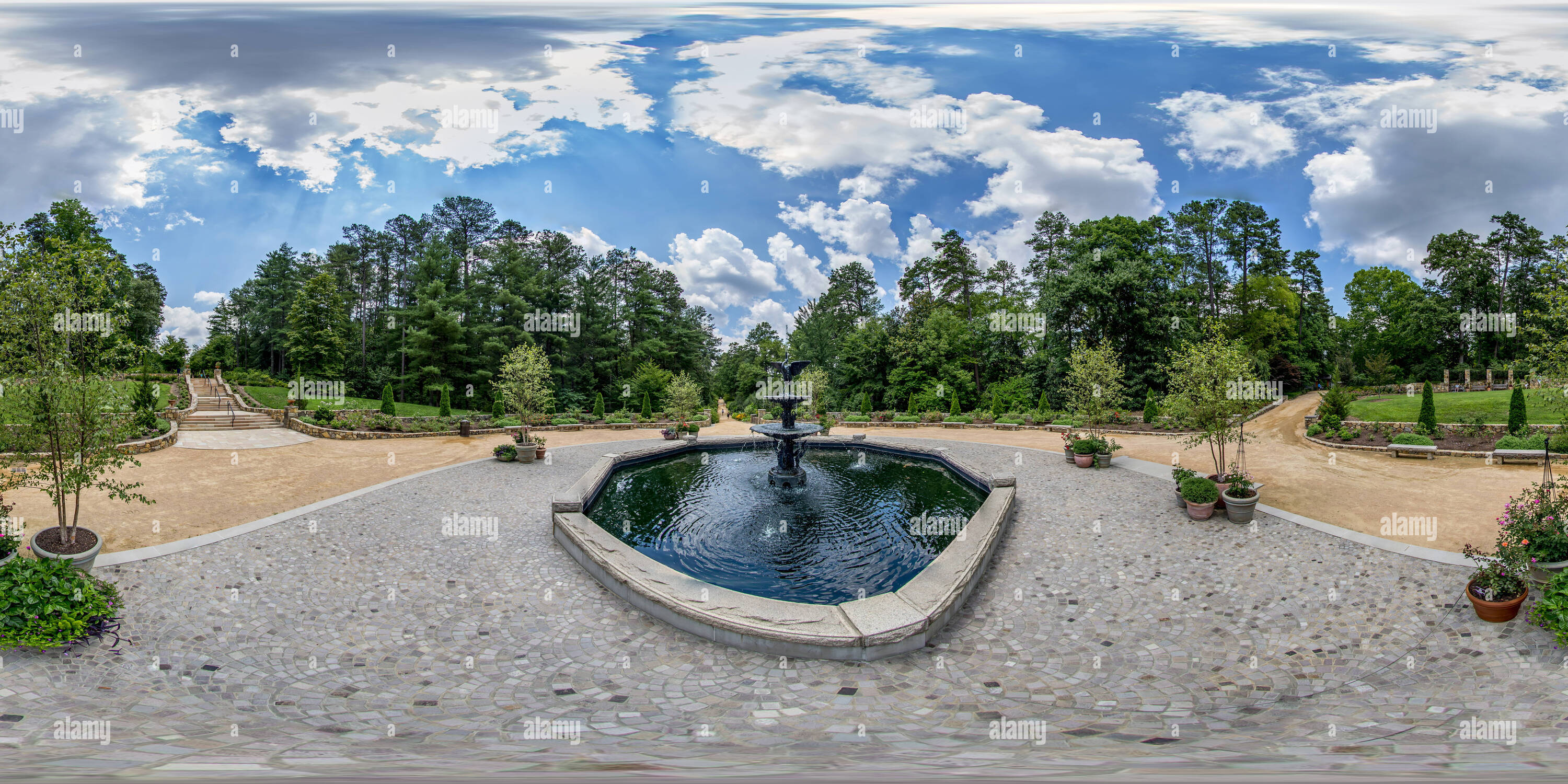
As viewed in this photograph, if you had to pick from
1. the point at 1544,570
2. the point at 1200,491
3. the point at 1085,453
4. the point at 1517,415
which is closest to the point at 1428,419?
the point at 1517,415

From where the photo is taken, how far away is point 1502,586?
5734mm

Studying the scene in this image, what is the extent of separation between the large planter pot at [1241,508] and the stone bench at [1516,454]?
27.9ft

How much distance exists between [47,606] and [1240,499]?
14.6 m

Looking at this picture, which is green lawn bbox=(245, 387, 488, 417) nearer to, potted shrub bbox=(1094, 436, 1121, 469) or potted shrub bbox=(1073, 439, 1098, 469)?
potted shrub bbox=(1073, 439, 1098, 469)

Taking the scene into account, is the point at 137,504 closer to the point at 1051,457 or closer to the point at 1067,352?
the point at 1051,457

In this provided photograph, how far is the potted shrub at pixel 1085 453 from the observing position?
576 inches

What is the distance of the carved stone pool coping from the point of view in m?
5.44

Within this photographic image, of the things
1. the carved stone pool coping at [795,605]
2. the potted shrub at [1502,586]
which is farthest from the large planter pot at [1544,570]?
the carved stone pool coping at [795,605]

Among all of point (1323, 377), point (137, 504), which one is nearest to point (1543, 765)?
point (137, 504)

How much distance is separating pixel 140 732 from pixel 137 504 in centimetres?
894

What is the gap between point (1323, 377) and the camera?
39.2 m

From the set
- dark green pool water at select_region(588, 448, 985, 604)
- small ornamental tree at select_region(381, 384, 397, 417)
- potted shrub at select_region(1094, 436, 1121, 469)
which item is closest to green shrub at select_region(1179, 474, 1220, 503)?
dark green pool water at select_region(588, 448, 985, 604)

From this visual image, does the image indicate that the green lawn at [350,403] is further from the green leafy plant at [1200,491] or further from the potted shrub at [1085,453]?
the green leafy plant at [1200,491]

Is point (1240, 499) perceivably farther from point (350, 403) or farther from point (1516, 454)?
point (350, 403)
